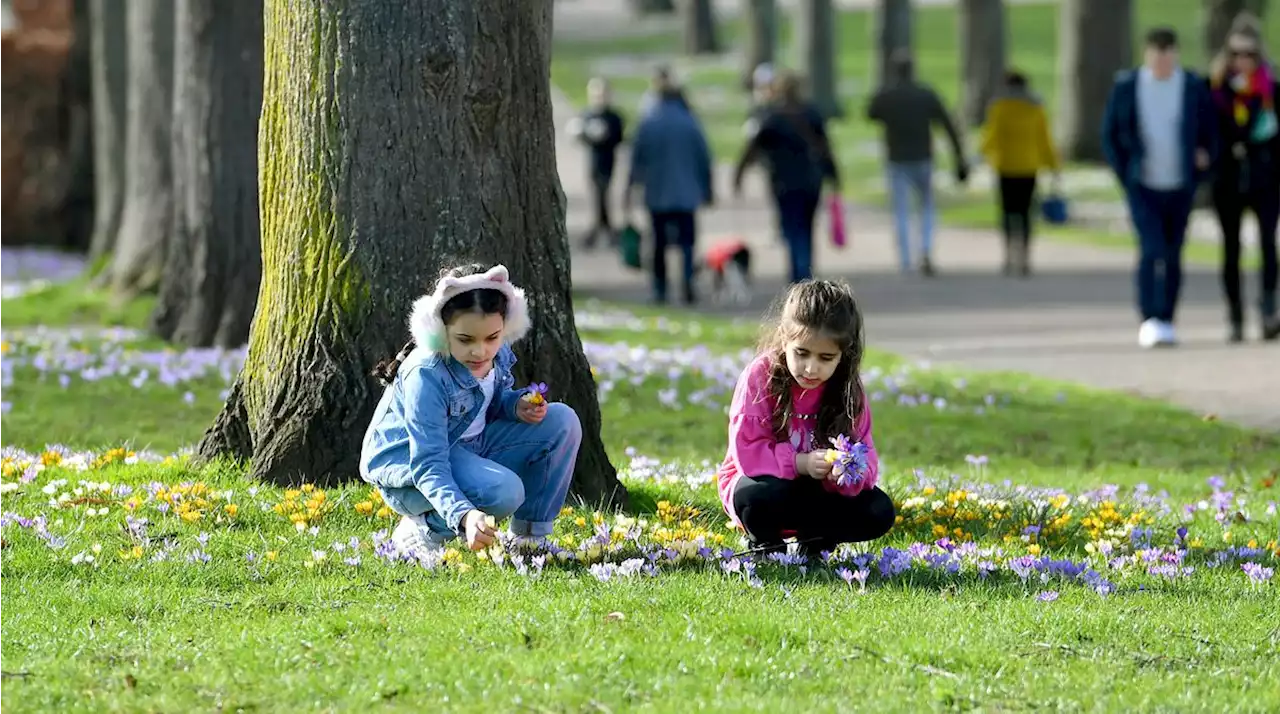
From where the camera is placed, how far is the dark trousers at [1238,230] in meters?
14.5

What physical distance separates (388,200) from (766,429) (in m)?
1.78

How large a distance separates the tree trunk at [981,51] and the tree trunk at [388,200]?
3216 cm

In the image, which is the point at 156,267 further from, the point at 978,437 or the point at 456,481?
the point at 456,481

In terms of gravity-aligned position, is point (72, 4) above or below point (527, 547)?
above

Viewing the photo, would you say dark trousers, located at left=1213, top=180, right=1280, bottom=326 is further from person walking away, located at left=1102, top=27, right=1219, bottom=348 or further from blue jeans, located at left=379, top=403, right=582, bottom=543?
blue jeans, located at left=379, top=403, right=582, bottom=543

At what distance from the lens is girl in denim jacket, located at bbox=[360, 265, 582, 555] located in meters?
6.32

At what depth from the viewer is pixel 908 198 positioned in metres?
21.1

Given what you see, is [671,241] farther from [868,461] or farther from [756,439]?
[868,461]

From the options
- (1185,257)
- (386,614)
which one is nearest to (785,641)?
(386,614)

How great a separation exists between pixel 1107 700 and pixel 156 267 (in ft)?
43.4

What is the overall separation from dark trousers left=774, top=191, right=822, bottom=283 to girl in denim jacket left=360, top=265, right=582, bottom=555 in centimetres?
1160

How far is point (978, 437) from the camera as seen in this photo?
36.6 ft

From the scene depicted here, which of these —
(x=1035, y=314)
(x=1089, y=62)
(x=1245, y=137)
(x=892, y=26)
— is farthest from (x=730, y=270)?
(x=892, y=26)

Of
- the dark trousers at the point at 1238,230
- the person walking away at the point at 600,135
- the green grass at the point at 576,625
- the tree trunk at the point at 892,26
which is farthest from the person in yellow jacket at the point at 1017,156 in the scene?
the tree trunk at the point at 892,26
